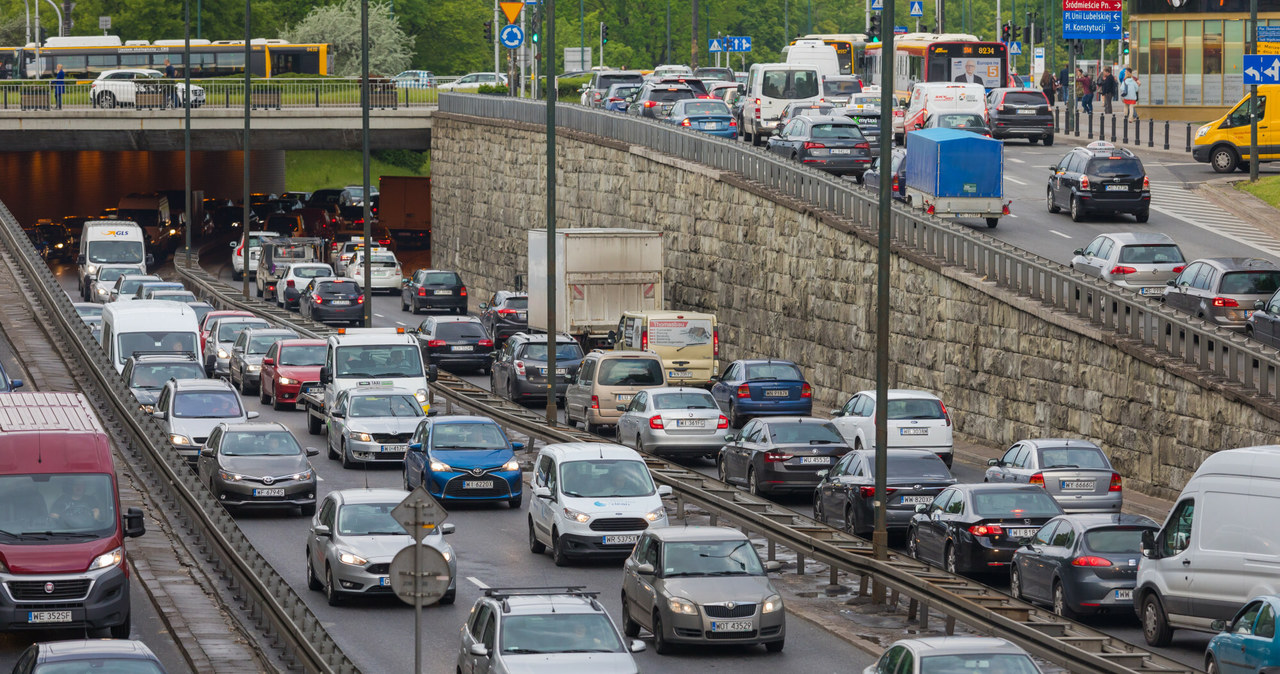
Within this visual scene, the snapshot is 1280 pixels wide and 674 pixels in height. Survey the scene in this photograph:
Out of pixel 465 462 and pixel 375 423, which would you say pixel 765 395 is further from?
pixel 465 462

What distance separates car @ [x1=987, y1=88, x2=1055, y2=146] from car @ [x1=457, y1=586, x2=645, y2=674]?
46.8 meters

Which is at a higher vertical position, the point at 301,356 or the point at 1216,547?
the point at 1216,547

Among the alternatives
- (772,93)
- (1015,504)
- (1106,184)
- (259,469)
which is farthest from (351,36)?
(1015,504)

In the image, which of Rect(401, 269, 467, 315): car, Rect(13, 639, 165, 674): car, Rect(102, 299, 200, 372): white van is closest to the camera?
Rect(13, 639, 165, 674): car

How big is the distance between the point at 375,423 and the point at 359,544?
409 inches

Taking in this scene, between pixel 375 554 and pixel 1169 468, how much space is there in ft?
44.8

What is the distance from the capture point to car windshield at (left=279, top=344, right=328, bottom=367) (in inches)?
1545

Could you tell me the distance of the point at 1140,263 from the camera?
36.2 metres

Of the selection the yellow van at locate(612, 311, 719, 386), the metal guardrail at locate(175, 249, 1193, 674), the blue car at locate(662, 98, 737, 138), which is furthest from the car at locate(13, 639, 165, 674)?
the blue car at locate(662, 98, 737, 138)

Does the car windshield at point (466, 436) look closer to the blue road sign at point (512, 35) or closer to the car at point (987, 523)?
the car at point (987, 523)

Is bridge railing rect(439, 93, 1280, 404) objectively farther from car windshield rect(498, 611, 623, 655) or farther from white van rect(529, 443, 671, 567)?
car windshield rect(498, 611, 623, 655)

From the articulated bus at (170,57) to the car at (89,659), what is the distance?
7139cm

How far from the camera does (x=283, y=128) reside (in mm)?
71562

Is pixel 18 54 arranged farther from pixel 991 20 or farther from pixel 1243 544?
pixel 991 20
